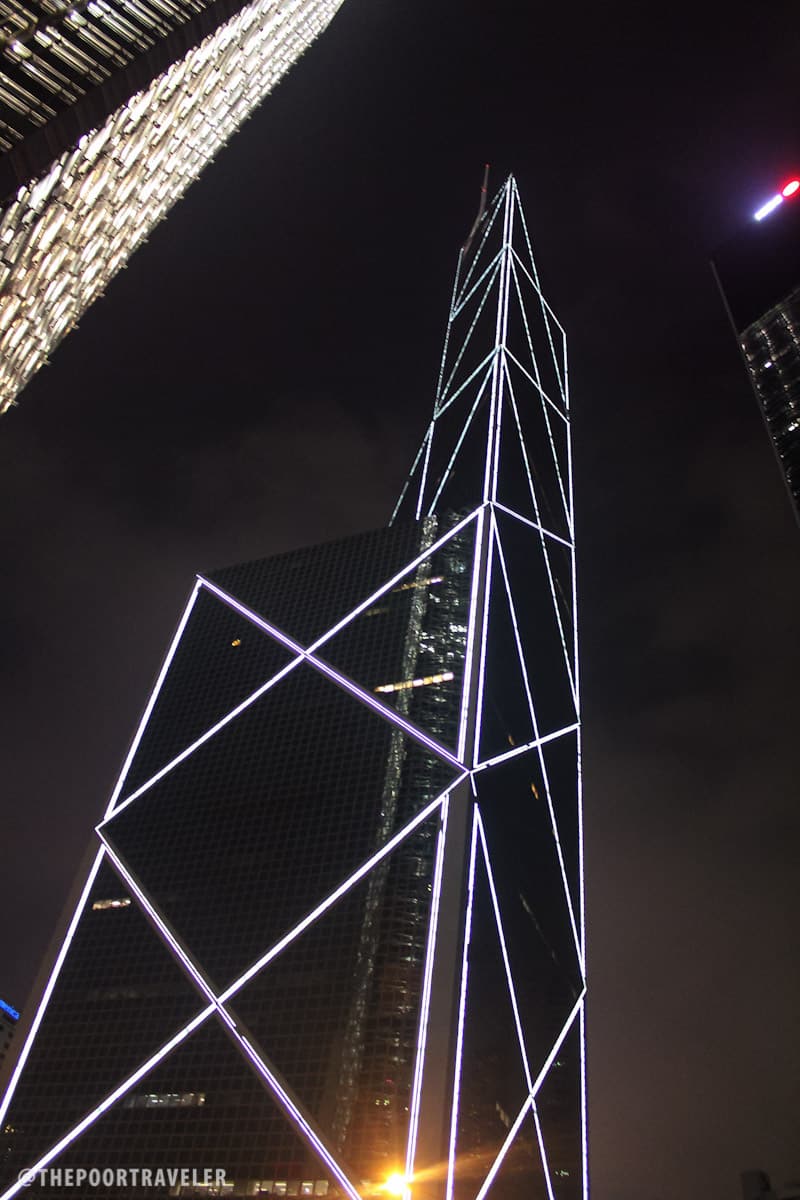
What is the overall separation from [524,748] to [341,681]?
6.73m

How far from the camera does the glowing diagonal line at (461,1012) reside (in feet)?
65.5

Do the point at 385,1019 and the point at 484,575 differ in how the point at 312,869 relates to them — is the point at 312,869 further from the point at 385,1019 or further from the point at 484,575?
the point at 484,575

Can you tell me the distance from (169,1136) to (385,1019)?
6.28 meters

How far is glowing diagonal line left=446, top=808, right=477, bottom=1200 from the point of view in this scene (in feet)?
65.5

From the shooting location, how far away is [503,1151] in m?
22.9

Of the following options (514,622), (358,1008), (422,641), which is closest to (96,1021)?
(358,1008)

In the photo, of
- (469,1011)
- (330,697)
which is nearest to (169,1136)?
(469,1011)

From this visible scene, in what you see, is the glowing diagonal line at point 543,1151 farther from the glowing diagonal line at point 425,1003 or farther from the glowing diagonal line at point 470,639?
the glowing diagonal line at point 470,639

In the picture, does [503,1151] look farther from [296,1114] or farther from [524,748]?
[524,748]

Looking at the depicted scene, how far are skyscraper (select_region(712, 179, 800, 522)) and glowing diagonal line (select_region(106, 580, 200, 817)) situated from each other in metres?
28.3

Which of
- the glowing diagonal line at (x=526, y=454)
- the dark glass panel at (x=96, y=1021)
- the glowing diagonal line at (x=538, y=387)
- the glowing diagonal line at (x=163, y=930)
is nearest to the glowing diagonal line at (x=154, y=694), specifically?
the glowing diagonal line at (x=163, y=930)

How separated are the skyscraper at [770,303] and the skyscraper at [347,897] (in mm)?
14285

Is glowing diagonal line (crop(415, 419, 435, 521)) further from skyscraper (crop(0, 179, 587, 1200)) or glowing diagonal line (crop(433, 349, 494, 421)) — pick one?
skyscraper (crop(0, 179, 587, 1200))

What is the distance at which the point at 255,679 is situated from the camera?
Answer: 33531 mm
